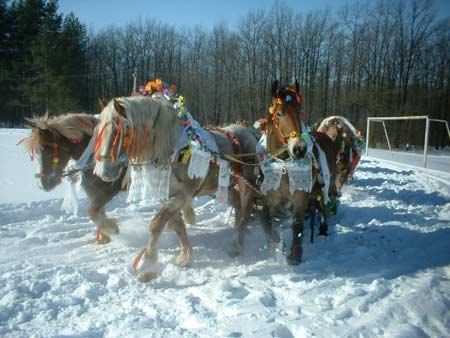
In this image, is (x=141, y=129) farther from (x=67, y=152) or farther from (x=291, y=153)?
(x=67, y=152)

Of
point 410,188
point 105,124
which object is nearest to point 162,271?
point 105,124

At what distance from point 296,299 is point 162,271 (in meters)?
1.44

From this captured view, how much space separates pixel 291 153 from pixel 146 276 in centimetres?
189

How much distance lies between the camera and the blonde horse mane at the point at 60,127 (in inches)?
151

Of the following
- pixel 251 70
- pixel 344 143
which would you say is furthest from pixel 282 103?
pixel 251 70

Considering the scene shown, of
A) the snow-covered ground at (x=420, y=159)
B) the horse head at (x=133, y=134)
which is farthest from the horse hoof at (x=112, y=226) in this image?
the snow-covered ground at (x=420, y=159)

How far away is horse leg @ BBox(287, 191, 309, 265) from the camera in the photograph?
3516 mm

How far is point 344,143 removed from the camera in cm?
638

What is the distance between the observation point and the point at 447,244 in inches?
158

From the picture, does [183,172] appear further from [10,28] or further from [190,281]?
[10,28]

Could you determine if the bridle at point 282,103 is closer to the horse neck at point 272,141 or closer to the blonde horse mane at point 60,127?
the horse neck at point 272,141

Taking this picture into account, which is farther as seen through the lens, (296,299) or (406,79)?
(406,79)

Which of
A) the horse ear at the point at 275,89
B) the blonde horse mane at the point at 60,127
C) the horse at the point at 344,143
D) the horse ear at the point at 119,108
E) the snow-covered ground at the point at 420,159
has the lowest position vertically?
the snow-covered ground at the point at 420,159

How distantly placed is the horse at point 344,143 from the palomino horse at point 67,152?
4.33 m
